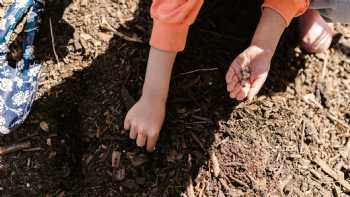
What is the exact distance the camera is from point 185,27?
5.66 feet

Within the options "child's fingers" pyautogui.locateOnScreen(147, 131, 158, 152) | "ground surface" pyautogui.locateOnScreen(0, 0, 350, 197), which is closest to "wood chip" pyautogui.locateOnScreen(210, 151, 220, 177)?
"ground surface" pyautogui.locateOnScreen(0, 0, 350, 197)

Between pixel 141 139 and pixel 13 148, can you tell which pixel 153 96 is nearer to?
pixel 141 139

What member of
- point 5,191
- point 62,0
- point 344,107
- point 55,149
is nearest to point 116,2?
point 62,0

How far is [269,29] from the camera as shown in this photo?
184 cm

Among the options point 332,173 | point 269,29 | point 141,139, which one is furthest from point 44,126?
point 332,173

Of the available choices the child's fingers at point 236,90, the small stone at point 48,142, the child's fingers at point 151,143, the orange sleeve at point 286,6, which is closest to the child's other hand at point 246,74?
the child's fingers at point 236,90

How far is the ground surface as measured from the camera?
6.02 feet

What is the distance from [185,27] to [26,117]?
626 mm

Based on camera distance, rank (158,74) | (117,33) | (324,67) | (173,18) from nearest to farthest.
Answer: (173,18) < (158,74) < (117,33) < (324,67)

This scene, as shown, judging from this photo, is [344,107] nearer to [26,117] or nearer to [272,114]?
[272,114]

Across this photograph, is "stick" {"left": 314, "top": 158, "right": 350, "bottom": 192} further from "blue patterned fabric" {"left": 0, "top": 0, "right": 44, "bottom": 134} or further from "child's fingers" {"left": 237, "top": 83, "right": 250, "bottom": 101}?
"blue patterned fabric" {"left": 0, "top": 0, "right": 44, "bottom": 134}

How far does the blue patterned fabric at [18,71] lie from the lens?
73.7 inches

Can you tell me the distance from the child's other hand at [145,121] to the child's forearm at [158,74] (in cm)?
2

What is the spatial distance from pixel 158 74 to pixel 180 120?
0.65 feet
